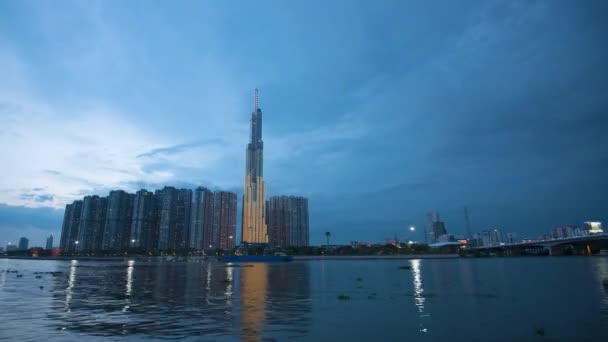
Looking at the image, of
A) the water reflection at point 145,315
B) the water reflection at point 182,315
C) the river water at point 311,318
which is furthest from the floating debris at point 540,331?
the water reflection at point 145,315

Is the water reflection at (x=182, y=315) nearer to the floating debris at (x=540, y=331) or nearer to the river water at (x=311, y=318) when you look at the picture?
the river water at (x=311, y=318)

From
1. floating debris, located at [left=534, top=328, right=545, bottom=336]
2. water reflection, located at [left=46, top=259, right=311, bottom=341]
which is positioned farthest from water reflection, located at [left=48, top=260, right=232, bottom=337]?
floating debris, located at [left=534, top=328, right=545, bottom=336]

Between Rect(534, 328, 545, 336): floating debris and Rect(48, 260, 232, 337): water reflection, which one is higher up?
Rect(48, 260, 232, 337): water reflection

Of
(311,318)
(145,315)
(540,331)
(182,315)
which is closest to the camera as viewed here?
(540,331)

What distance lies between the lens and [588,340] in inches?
713

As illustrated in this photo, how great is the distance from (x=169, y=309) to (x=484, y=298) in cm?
2879

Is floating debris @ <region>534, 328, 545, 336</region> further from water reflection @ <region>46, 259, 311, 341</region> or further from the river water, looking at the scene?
water reflection @ <region>46, 259, 311, 341</region>

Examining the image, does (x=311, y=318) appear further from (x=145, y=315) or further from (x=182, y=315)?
(x=145, y=315)

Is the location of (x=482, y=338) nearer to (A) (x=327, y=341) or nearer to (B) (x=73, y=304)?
(A) (x=327, y=341)

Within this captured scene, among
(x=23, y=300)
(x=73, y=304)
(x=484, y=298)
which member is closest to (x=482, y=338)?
(x=484, y=298)

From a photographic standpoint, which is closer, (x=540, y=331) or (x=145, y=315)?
(x=540, y=331)

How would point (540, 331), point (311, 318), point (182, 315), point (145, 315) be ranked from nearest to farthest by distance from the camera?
point (540, 331)
point (311, 318)
point (182, 315)
point (145, 315)

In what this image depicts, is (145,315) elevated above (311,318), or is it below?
above

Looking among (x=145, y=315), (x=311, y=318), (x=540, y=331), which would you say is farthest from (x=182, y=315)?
(x=540, y=331)
